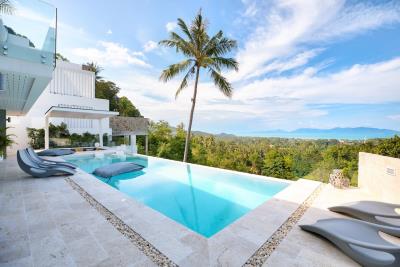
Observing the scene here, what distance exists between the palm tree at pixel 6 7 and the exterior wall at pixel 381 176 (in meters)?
11.1

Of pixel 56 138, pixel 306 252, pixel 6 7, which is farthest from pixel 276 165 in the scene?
pixel 56 138

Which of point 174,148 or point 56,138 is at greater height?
point 56,138

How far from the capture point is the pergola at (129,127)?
81.0 ft

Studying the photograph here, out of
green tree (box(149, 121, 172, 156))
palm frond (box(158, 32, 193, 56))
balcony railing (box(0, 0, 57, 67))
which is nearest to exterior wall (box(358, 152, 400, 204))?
balcony railing (box(0, 0, 57, 67))

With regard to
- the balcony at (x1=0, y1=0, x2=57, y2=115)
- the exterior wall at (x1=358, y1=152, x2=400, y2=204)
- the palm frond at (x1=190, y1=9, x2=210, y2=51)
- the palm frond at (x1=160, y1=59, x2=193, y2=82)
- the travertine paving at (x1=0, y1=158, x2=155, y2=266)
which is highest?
the palm frond at (x1=190, y1=9, x2=210, y2=51)

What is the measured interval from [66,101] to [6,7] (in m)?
18.3

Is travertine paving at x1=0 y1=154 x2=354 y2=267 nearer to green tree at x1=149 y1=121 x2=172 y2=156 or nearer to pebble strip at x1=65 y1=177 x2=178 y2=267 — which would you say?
pebble strip at x1=65 y1=177 x2=178 y2=267

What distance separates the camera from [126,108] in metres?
38.8

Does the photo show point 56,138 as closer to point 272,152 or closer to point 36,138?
point 36,138

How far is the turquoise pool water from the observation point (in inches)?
199

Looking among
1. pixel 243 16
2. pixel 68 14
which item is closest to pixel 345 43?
pixel 243 16

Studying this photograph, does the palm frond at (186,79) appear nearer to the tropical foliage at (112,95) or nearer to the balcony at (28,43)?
the balcony at (28,43)

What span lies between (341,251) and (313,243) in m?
0.36

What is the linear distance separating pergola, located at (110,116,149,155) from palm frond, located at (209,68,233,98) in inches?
601
